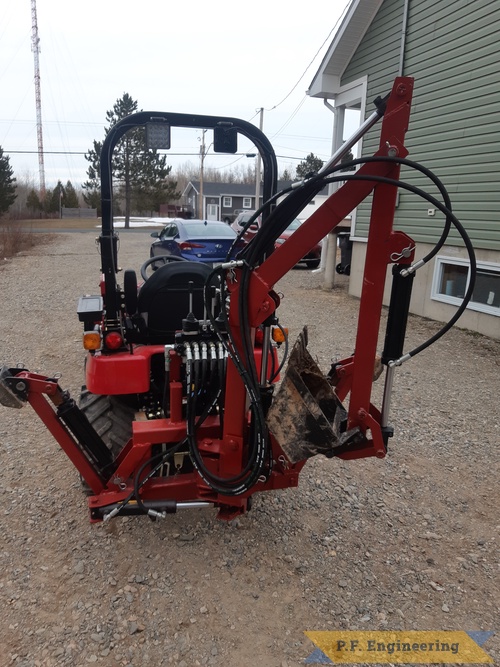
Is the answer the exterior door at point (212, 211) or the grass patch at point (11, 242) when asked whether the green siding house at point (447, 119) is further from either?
the exterior door at point (212, 211)

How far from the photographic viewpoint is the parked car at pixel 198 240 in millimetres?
11508

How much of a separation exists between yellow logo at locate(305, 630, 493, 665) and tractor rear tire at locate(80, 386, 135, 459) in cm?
Answer: 148

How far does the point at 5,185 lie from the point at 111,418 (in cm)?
4496

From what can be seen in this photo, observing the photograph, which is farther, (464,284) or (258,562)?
(464,284)

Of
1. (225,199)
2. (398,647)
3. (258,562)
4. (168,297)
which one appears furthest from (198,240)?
(225,199)

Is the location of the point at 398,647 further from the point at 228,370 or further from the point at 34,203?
the point at 34,203

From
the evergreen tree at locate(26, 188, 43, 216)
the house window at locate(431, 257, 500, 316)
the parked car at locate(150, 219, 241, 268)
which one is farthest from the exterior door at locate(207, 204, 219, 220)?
the house window at locate(431, 257, 500, 316)

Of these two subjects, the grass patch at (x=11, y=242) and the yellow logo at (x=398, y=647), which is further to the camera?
the grass patch at (x=11, y=242)

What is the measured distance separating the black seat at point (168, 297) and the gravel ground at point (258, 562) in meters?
1.20

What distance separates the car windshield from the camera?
12023 millimetres

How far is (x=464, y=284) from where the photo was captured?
8039mm

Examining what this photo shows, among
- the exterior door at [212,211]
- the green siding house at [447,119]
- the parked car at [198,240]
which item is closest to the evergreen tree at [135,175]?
the exterior door at [212,211]

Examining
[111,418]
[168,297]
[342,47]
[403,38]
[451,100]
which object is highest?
[342,47]

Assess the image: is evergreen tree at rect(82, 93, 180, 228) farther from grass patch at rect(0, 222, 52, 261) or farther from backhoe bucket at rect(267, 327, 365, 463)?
backhoe bucket at rect(267, 327, 365, 463)
